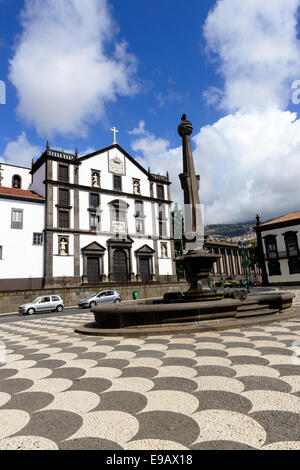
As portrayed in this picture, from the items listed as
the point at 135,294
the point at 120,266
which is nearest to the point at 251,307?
the point at 135,294

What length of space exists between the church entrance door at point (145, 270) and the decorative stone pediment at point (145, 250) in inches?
33.6

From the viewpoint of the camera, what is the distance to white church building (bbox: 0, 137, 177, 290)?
25969 millimetres

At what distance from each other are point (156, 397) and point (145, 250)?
3014 centimetres

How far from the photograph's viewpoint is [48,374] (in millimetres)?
3982

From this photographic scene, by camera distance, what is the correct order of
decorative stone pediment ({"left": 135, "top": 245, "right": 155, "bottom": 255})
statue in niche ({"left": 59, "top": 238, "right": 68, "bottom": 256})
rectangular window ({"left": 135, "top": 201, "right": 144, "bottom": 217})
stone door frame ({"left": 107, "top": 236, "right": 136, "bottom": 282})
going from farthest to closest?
1. rectangular window ({"left": 135, "top": 201, "right": 144, "bottom": 217})
2. decorative stone pediment ({"left": 135, "top": 245, "right": 155, "bottom": 255})
3. stone door frame ({"left": 107, "top": 236, "right": 136, "bottom": 282})
4. statue in niche ({"left": 59, "top": 238, "right": 68, "bottom": 256})

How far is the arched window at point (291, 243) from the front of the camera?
1524 inches

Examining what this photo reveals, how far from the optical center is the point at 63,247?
27625 mm

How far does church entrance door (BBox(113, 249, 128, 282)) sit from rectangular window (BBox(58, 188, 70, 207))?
25.3 feet

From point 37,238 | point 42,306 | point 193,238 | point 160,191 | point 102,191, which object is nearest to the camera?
point 193,238

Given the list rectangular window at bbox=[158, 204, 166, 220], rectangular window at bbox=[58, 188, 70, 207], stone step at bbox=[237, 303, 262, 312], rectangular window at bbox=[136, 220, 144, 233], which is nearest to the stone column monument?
stone step at bbox=[237, 303, 262, 312]

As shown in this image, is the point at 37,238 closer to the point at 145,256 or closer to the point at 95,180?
the point at 95,180

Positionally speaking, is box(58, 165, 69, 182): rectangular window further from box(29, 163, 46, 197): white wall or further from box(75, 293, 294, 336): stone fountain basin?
box(75, 293, 294, 336): stone fountain basin

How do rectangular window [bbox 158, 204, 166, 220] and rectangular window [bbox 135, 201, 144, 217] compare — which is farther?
rectangular window [bbox 158, 204, 166, 220]
